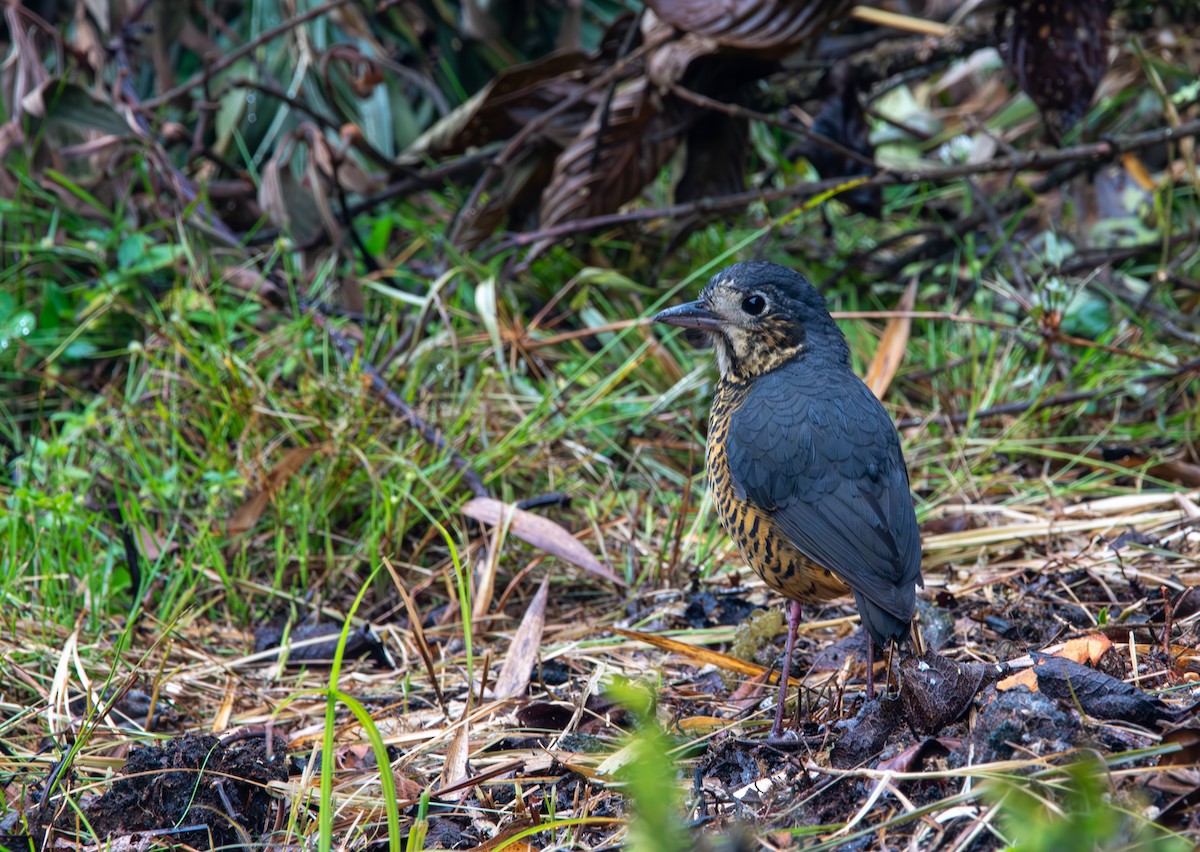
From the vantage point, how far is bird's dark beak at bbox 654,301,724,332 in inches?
138

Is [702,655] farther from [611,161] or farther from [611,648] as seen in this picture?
[611,161]

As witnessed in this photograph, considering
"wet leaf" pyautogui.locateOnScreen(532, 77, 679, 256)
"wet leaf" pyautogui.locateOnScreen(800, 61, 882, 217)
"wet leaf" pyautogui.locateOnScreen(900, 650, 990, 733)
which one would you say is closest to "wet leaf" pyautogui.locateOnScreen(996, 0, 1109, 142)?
"wet leaf" pyautogui.locateOnScreen(800, 61, 882, 217)

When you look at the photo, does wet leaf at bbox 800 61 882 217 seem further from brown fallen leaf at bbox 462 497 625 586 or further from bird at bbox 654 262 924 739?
brown fallen leaf at bbox 462 497 625 586

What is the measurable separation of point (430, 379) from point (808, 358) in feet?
5.94

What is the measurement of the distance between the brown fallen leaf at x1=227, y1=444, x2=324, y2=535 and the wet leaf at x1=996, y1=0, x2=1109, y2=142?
10.3 ft

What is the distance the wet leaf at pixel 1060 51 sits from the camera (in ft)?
14.8

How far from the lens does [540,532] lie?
382cm

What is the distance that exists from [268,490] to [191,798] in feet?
5.23

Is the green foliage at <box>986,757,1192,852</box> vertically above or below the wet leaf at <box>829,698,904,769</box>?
above

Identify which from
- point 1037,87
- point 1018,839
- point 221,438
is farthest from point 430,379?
point 1018,839

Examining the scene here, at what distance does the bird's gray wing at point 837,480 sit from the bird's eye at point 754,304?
224 millimetres

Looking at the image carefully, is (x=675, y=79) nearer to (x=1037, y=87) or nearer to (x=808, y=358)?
(x=1037, y=87)

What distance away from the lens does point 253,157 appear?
610 centimetres

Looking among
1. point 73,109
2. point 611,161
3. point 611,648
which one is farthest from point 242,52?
point 611,648
